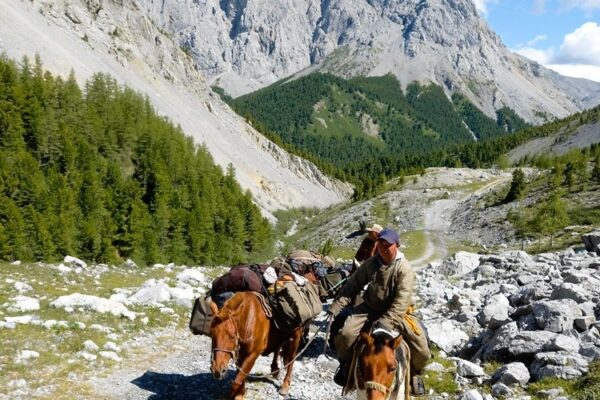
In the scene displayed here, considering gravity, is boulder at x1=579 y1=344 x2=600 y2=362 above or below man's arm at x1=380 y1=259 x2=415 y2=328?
below

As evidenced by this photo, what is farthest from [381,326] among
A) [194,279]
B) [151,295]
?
[194,279]

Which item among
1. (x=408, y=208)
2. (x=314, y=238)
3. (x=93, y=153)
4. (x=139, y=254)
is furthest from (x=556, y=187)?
(x=93, y=153)

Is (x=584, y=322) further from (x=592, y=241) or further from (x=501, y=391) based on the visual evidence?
(x=592, y=241)

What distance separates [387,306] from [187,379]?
245 inches

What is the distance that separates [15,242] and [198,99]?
310 feet

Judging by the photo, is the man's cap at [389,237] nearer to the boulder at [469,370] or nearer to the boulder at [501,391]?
the boulder at [501,391]

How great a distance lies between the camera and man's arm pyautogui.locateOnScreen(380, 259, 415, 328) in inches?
310

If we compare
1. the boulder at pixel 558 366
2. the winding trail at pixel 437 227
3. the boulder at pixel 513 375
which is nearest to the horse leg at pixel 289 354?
the boulder at pixel 513 375

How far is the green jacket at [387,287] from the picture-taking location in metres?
7.95

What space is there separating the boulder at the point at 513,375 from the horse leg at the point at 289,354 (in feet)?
15.3

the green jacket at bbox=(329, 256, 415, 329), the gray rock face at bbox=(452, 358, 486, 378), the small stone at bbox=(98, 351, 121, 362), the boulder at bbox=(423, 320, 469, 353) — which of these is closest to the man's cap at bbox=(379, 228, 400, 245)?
the green jacket at bbox=(329, 256, 415, 329)

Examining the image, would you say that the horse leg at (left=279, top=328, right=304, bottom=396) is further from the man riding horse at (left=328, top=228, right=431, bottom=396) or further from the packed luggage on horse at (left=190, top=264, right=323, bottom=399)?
the man riding horse at (left=328, top=228, right=431, bottom=396)

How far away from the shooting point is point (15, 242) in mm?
39688

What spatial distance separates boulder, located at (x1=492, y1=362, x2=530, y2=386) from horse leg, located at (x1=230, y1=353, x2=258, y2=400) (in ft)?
18.3
